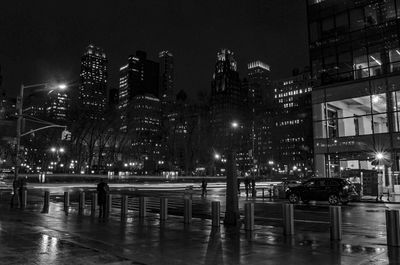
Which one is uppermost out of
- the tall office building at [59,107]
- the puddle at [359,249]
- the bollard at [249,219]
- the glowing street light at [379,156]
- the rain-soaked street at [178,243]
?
the tall office building at [59,107]

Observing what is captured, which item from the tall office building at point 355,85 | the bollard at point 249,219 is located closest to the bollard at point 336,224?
the bollard at point 249,219

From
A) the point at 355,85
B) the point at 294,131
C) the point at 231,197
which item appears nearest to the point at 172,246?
the point at 231,197

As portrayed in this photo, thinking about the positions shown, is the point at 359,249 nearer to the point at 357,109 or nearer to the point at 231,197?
the point at 231,197

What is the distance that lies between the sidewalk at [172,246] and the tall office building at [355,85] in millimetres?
23310

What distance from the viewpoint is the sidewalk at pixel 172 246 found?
8.55m

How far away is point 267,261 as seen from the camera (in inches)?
332

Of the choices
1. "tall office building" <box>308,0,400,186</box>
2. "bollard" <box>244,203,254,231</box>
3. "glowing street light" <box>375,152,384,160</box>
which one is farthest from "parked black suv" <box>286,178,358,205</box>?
"bollard" <box>244,203,254,231</box>

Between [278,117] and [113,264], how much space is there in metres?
71.8

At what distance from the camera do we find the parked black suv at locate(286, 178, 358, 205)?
957 inches

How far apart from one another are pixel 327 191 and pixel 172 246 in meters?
16.9

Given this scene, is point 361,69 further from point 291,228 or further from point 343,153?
point 291,228

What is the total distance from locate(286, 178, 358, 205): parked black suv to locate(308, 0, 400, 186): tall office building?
28.2 ft

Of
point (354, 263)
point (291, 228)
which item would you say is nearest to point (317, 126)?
point (291, 228)

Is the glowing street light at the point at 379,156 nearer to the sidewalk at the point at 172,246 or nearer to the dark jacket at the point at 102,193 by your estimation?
the sidewalk at the point at 172,246
